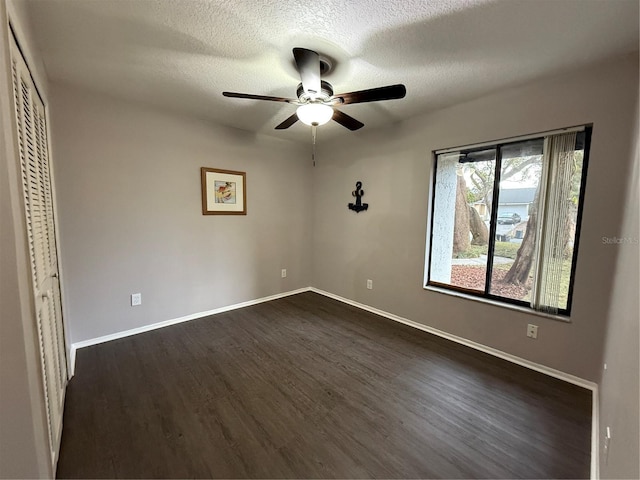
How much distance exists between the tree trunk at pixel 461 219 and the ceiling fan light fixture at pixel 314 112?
5.48ft

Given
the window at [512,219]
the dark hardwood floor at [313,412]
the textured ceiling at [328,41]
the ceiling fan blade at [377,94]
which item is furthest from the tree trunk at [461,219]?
the ceiling fan blade at [377,94]

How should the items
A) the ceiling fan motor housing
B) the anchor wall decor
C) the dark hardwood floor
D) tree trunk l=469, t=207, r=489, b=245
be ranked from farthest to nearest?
the anchor wall decor → tree trunk l=469, t=207, r=489, b=245 → the ceiling fan motor housing → the dark hardwood floor

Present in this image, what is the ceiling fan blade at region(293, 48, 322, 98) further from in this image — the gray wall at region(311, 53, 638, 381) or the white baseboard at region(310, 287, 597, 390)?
the white baseboard at region(310, 287, 597, 390)

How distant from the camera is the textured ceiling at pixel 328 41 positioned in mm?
1451

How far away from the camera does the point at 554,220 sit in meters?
2.19

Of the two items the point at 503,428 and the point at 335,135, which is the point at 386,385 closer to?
the point at 503,428

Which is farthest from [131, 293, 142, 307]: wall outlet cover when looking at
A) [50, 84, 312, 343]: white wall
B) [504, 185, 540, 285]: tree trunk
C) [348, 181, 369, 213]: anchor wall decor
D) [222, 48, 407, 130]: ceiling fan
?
[504, 185, 540, 285]: tree trunk

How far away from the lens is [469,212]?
276 centimetres

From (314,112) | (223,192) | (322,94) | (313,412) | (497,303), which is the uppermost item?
(322,94)

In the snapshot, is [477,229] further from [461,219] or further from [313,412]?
[313,412]

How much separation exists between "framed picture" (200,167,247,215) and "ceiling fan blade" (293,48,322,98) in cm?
187

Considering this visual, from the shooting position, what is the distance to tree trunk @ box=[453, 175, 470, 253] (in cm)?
279

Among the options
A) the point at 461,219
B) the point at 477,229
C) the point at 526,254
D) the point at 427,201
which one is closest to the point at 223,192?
the point at 427,201

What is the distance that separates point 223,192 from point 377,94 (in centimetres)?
231
